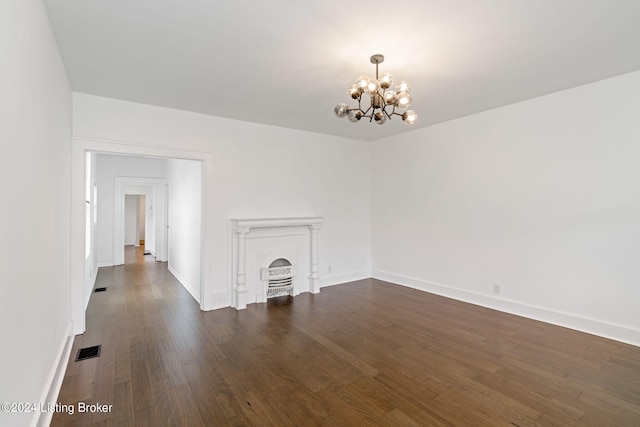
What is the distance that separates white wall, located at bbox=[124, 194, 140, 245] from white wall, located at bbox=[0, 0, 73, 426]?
34.5 feet

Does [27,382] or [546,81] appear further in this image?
[546,81]

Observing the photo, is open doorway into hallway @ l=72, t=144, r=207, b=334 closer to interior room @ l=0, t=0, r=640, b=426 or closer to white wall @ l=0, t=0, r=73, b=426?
interior room @ l=0, t=0, r=640, b=426

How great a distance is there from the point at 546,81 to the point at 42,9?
14.4 feet

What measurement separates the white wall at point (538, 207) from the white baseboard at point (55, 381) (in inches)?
182

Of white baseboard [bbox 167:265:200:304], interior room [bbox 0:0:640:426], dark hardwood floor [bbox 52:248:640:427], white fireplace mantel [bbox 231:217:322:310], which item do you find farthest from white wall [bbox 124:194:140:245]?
white fireplace mantel [bbox 231:217:322:310]

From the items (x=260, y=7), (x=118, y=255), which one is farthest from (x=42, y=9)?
(x=118, y=255)

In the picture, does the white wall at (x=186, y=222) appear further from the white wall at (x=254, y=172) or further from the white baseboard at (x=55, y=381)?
the white baseboard at (x=55, y=381)

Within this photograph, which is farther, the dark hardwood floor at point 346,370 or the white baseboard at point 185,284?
the white baseboard at point 185,284

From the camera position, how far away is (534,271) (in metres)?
3.77

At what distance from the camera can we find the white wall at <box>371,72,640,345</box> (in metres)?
3.14

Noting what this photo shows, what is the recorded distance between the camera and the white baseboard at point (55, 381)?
6.08 ft

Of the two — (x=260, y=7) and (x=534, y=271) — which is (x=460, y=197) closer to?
(x=534, y=271)

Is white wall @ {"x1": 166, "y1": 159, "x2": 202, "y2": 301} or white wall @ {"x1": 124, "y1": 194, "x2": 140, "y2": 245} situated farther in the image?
white wall @ {"x1": 124, "y1": 194, "x2": 140, "y2": 245}

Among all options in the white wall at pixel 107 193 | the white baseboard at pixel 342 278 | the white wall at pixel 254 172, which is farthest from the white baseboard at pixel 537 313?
the white wall at pixel 107 193
